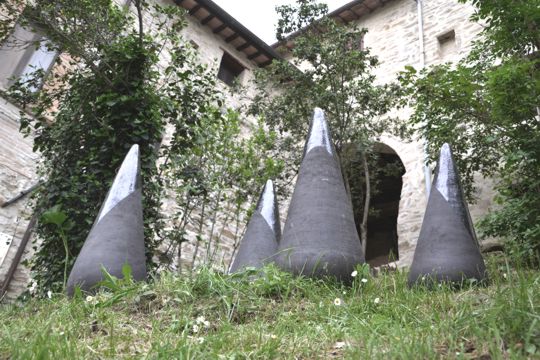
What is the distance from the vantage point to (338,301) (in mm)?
2324

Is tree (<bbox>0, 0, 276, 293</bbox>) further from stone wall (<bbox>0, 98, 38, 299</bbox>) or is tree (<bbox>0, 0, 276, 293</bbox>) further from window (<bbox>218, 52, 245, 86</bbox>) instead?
window (<bbox>218, 52, 245, 86</bbox>)

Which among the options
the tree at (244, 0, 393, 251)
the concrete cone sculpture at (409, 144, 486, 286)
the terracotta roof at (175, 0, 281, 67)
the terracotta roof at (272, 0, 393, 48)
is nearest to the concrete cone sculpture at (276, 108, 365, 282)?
the concrete cone sculpture at (409, 144, 486, 286)

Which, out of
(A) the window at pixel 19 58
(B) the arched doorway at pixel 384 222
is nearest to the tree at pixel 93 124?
(A) the window at pixel 19 58

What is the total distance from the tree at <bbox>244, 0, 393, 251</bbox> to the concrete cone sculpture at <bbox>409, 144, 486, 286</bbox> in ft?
11.6

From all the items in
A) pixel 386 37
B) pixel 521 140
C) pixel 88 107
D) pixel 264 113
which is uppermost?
pixel 386 37

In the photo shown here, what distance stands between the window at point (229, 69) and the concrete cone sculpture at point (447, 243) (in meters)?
7.71

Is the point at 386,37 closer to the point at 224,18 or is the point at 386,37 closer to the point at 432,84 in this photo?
the point at 224,18

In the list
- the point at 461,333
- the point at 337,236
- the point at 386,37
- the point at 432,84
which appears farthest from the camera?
the point at 386,37

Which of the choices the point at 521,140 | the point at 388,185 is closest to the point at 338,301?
the point at 521,140

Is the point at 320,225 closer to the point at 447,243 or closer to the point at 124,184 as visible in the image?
the point at 447,243

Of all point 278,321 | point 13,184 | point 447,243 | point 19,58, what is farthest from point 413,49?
point 278,321

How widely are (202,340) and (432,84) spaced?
481 centimetres

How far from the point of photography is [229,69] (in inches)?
422

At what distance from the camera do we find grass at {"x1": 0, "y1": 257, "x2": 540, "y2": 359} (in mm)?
1571
